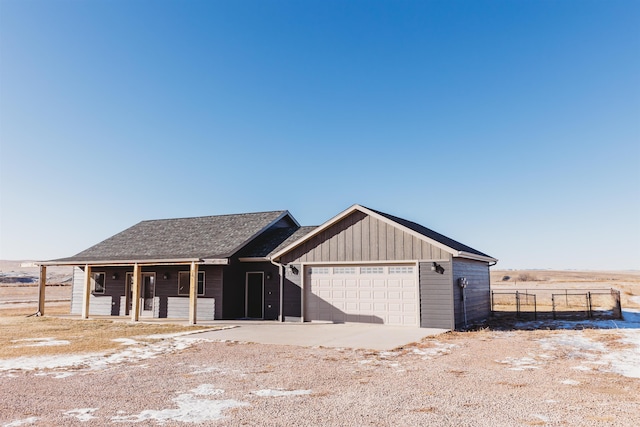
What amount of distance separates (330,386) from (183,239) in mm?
16227

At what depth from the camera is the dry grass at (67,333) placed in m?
11.4

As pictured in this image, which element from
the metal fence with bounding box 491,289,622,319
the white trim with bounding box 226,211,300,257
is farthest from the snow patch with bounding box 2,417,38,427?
the metal fence with bounding box 491,289,622,319

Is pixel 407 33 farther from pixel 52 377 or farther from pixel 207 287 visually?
pixel 52 377

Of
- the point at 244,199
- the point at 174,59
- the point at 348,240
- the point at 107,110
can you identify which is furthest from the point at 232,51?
the point at 244,199

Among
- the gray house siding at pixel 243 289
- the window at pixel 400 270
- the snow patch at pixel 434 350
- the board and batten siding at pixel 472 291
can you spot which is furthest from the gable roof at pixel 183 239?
the snow patch at pixel 434 350

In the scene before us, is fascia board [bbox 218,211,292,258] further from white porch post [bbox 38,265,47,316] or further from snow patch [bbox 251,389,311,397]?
snow patch [bbox 251,389,311,397]

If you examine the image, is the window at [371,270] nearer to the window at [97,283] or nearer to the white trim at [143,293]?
the white trim at [143,293]

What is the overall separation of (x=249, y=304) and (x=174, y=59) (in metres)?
10.9

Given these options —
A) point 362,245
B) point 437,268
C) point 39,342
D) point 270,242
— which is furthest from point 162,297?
point 437,268

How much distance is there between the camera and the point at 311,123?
23.5 m

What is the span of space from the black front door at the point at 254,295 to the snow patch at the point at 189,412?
13.1 metres

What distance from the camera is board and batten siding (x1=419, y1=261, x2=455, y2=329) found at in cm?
1518

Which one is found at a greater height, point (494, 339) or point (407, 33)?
point (407, 33)

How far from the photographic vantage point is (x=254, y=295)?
1978 centimetres
